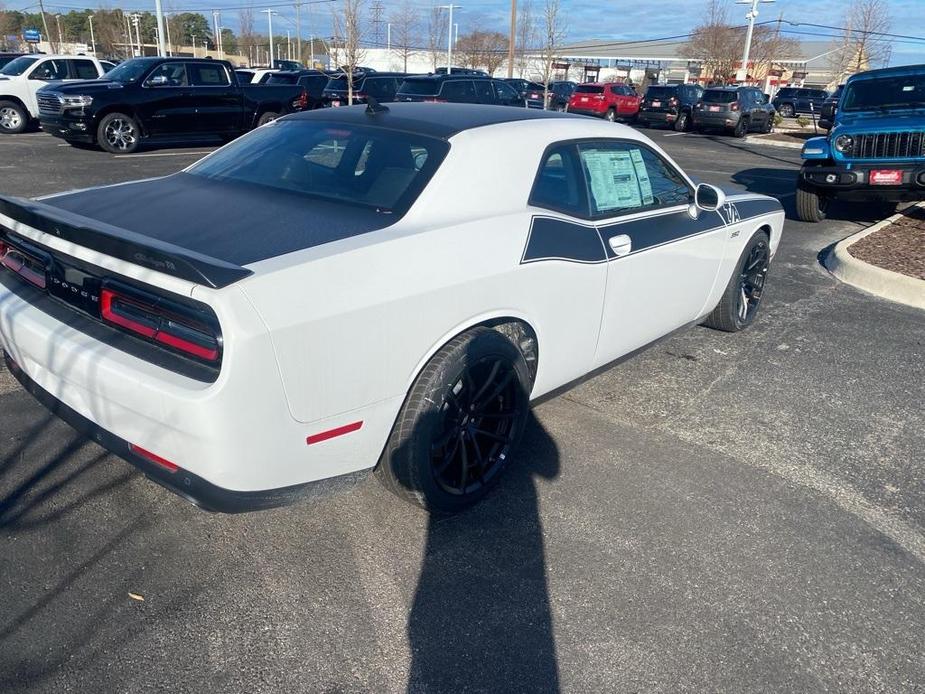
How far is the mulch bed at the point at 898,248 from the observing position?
7360mm

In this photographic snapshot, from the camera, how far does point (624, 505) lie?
11.0ft

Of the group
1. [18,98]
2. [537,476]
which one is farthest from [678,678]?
[18,98]

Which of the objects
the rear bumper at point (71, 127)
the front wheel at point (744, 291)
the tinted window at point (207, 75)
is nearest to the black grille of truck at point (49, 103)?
the rear bumper at point (71, 127)

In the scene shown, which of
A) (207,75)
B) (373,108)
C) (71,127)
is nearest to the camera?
(373,108)

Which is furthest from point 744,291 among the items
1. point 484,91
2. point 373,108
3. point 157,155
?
point 484,91

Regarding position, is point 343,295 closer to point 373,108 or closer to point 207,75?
point 373,108

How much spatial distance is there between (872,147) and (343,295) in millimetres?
8945

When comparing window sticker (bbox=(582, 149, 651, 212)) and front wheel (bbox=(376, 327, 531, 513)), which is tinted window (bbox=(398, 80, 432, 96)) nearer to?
window sticker (bbox=(582, 149, 651, 212))

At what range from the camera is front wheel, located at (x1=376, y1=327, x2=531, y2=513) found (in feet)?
9.32

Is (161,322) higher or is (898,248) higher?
(161,322)

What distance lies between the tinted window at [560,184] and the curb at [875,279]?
443 cm

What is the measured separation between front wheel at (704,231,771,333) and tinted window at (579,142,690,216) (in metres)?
1.02

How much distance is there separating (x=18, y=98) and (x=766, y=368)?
17855 mm

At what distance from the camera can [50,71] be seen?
56.0 feet
